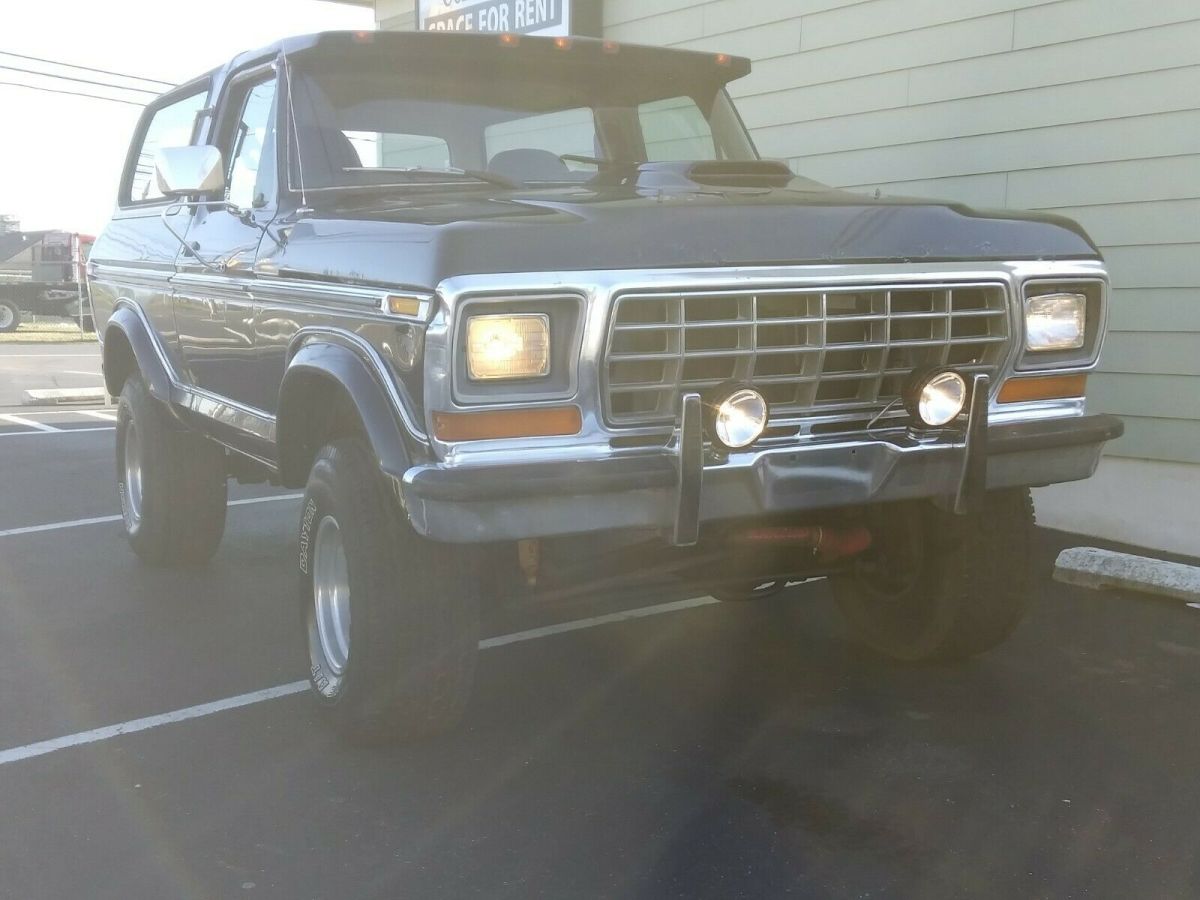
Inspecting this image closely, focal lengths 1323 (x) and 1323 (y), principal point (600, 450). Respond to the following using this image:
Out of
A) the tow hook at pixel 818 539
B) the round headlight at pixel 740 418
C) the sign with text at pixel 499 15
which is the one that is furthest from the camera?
the sign with text at pixel 499 15

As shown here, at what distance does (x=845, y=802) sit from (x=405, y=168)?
230 centimetres

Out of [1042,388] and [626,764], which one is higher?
[1042,388]

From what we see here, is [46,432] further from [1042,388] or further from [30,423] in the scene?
[1042,388]

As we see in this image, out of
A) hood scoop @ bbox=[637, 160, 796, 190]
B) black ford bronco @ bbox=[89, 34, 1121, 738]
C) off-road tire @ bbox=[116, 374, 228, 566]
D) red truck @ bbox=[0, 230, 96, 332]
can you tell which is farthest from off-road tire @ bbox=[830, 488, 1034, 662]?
red truck @ bbox=[0, 230, 96, 332]

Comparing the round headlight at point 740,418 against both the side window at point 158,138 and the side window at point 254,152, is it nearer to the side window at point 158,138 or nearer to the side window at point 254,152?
the side window at point 254,152

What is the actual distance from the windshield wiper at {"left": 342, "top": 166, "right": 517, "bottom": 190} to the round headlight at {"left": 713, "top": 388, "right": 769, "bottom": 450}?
123 cm

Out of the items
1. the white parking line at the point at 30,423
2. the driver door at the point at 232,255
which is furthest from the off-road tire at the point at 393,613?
the white parking line at the point at 30,423

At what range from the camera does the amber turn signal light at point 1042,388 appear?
3.71 metres

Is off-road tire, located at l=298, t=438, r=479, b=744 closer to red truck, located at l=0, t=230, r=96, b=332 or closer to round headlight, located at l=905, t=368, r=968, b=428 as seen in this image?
round headlight, located at l=905, t=368, r=968, b=428

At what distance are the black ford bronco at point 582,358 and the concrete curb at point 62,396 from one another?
1012 centimetres

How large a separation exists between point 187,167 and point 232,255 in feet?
1.09

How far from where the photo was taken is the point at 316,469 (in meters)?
3.75

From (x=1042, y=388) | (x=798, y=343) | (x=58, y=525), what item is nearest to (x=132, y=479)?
(x=58, y=525)

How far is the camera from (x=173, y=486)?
5793mm
